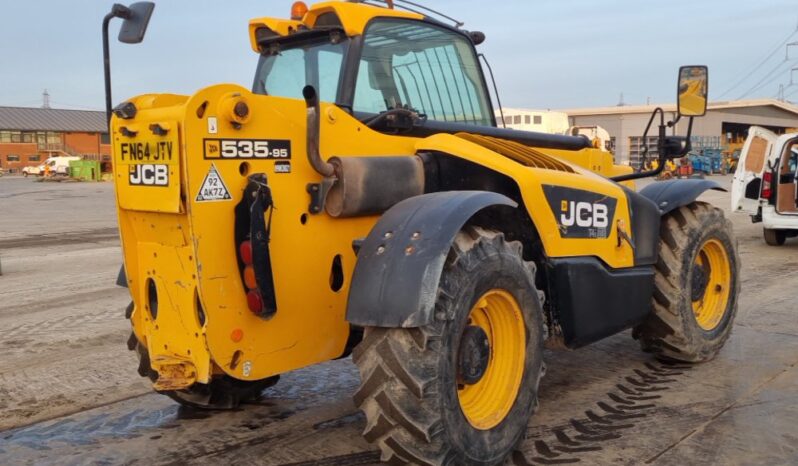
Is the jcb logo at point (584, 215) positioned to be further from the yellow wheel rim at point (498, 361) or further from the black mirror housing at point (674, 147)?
the black mirror housing at point (674, 147)

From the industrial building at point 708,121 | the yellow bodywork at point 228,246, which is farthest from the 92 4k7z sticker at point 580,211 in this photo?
the industrial building at point 708,121

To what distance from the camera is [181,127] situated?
3062 mm

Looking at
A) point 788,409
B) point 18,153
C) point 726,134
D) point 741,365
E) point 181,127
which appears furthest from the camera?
point 18,153

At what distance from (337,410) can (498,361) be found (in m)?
1.20

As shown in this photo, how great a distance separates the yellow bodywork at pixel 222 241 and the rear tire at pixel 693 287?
7.63ft

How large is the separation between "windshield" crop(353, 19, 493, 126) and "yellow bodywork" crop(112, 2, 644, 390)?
0.47 meters

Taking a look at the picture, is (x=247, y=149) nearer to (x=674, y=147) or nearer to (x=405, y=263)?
(x=405, y=263)

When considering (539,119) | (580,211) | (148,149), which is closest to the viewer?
(148,149)

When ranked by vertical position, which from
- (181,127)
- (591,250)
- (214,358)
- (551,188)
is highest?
Result: (181,127)

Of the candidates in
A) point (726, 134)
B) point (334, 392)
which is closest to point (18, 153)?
point (726, 134)

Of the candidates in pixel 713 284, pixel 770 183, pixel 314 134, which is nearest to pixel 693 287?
pixel 713 284

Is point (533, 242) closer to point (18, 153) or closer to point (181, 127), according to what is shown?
point (181, 127)

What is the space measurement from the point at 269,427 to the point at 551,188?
2.03 m

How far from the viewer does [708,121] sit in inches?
2404
